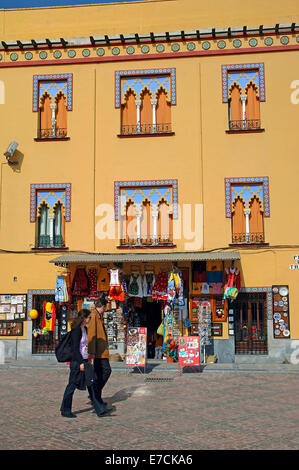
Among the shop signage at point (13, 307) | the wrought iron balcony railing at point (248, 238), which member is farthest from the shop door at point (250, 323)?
the shop signage at point (13, 307)

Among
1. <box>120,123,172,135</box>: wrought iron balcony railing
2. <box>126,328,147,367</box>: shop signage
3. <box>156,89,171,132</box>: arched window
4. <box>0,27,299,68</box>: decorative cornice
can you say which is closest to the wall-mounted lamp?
<box>0,27,299,68</box>: decorative cornice

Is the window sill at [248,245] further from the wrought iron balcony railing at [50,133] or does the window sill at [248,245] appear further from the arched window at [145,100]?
the wrought iron balcony railing at [50,133]

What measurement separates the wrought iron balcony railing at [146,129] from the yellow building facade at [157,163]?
0.04 meters

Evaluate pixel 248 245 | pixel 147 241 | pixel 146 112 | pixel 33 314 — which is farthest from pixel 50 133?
pixel 248 245

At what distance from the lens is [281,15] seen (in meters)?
19.1

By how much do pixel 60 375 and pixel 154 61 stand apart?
11.7 m

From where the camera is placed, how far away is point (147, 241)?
19016 millimetres

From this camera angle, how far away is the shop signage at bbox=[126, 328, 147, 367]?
15500 mm

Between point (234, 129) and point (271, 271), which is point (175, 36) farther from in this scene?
point (271, 271)

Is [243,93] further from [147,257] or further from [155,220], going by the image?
[147,257]

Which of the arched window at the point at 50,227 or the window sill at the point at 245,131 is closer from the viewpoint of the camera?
the window sill at the point at 245,131

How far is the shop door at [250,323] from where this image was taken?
59.5ft
